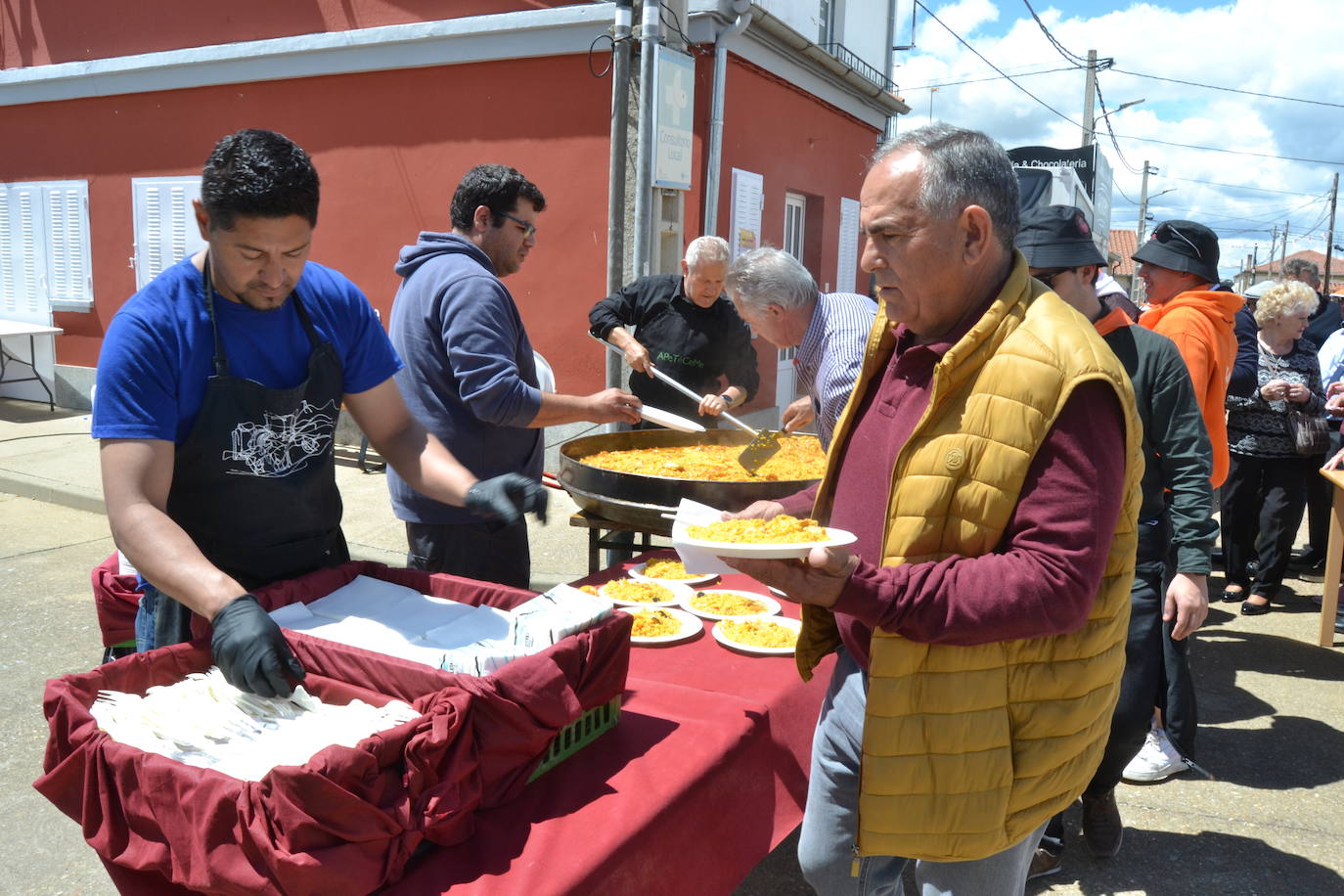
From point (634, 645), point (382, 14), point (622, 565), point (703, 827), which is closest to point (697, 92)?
point (382, 14)

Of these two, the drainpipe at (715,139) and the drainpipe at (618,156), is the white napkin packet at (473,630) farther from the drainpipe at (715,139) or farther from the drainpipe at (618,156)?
the drainpipe at (715,139)

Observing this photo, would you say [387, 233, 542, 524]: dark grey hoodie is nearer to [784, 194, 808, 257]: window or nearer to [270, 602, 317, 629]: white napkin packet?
[270, 602, 317, 629]: white napkin packet

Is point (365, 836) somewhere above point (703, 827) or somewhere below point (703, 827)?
above

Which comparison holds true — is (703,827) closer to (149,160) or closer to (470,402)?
(470,402)

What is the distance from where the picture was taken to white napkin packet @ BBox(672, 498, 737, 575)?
72.3 inches

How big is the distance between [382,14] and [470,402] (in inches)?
288

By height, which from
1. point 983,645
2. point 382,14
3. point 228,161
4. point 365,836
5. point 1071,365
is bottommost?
point 365,836

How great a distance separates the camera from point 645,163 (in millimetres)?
7621

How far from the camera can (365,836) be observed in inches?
57.1

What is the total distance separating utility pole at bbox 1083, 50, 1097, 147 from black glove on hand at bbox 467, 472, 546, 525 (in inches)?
1045

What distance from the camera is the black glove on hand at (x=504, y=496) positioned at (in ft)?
7.44

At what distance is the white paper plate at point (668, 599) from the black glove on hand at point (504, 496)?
88 centimetres

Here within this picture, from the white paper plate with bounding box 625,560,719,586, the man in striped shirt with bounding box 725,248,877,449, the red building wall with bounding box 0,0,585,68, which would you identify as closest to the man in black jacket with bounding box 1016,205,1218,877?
the man in striped shirt with bounding box 725,248,877,449

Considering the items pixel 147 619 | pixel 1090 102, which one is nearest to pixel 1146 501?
pixel 147 619
